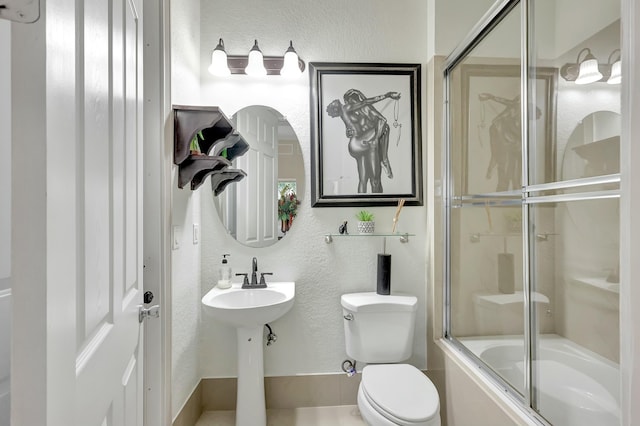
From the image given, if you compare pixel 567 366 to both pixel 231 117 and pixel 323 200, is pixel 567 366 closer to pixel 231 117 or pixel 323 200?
pixel 323 200

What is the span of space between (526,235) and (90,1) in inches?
60.0

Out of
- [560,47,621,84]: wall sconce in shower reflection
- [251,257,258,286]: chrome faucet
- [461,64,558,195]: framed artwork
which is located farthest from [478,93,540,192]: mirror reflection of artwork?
[251,257,258,286]: chrome faucet

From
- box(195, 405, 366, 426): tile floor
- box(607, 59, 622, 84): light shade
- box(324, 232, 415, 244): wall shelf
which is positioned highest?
box(607, 59, 622, 84): light shade

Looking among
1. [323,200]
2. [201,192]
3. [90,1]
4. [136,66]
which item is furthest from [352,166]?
[90,1]

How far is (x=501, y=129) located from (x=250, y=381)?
5.94 ft

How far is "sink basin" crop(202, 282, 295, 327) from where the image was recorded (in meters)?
1.63

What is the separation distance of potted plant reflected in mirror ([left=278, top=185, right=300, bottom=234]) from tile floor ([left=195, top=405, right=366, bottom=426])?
1.10 m

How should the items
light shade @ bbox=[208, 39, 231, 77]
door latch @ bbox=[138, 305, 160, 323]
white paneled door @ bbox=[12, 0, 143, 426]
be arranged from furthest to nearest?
light shade @ bbox=[208, 39, 231, 77]
door latch @ bbox=[138, 305, 160, 323]
white paneled door @ bbox=[12, 0, 143, 426]

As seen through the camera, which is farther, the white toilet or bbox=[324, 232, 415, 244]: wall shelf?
bbox=[324, 232, 415, 244]: wall shelf

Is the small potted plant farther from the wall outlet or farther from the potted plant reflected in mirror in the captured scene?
the wall outlet

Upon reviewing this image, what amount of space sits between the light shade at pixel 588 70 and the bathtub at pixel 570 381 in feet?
2.89

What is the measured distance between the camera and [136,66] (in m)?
0.96

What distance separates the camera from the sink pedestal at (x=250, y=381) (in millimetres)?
1789

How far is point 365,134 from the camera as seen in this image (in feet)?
6.82
